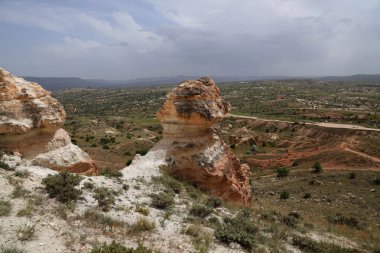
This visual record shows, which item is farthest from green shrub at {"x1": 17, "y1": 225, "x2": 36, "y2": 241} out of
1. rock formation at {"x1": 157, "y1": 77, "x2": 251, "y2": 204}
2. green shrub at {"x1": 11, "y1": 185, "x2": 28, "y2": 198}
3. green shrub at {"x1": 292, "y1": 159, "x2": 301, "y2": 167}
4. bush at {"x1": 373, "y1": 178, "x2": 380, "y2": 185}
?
green shrub at {"x1": 292, "y1": 159, "x2": 301, "y2": 167}

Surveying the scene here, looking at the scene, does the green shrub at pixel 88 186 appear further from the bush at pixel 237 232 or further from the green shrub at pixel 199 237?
the bush at pixel 237 232

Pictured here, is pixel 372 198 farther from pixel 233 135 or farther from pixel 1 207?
pixel 233 135

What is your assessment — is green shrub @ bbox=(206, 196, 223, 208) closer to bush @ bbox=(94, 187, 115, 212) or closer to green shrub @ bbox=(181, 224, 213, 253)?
green shrub @ bbox=(181, 224, 213, 253)

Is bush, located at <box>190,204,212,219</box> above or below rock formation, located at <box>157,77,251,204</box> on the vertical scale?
below

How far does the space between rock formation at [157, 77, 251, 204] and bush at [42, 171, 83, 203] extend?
211 inches

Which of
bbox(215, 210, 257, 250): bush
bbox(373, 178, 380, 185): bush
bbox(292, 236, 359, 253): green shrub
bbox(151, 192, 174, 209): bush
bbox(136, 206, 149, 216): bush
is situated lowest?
bbox(373, 178, 380, 185): bush

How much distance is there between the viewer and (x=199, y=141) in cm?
1587

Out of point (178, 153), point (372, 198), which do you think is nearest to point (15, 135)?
point (178, 153)

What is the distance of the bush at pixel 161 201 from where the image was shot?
11.3 metres

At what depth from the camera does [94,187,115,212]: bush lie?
10.1 metres

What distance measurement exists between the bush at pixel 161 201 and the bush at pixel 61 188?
7.80ft

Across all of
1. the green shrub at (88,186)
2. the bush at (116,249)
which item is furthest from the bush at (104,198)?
the bush at (116,249)

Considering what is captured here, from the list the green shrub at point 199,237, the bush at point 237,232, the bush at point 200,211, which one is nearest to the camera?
the green shrub at point 199,237

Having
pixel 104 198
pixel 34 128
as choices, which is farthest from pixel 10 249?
pixel 34 128
